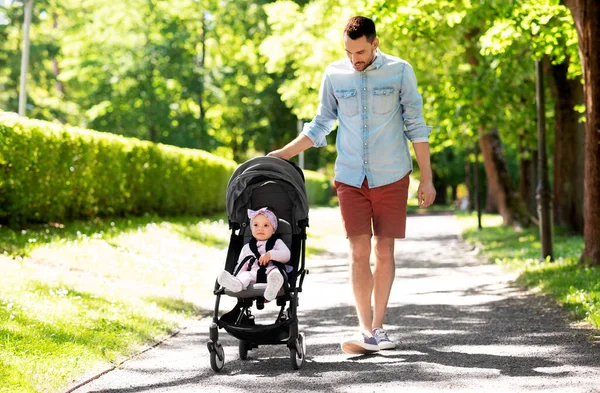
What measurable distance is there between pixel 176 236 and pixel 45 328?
1104 cm

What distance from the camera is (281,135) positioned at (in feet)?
157

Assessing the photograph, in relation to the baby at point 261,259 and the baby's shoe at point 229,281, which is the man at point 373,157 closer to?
the baby at point 261,259

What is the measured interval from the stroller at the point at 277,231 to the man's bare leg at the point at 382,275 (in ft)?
1.90

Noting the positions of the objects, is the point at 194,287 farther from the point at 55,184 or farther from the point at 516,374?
the point at 516,374

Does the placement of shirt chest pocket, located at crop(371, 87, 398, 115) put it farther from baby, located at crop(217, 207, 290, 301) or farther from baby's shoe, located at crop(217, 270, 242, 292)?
baby's shoe, located at crop(217, 270, 242, 292)

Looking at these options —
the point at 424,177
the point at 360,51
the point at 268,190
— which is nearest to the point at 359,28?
the point at 360,51

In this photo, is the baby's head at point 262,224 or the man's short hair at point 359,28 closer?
the man's short hair at point 359,28

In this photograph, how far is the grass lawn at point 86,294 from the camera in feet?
22.1

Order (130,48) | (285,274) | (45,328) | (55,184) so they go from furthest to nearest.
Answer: (130,48), (55,184), (45,328), (285,274)

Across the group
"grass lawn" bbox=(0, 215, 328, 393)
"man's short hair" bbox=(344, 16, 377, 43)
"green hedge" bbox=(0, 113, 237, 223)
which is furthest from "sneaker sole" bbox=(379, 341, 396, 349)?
"green hedge" bbox=(0, 113, 237, 223)

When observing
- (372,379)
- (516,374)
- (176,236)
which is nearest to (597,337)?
(516,374)

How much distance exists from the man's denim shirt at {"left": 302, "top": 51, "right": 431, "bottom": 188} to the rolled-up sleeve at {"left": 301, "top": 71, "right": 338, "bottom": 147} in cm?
11

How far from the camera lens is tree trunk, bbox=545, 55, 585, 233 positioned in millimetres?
20797

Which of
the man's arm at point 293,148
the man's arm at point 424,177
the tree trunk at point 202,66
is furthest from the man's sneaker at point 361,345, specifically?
the tree trunk at point 202,66
